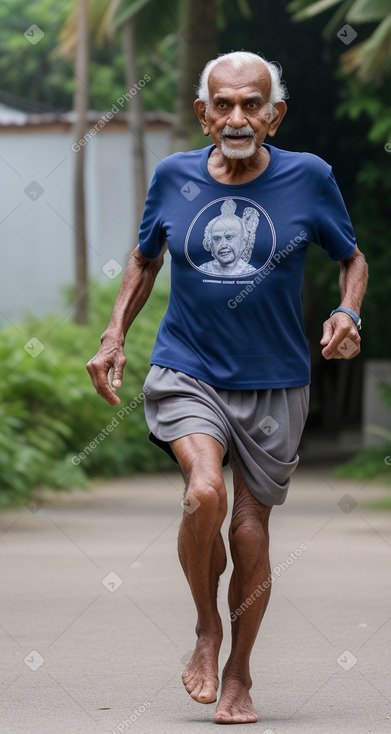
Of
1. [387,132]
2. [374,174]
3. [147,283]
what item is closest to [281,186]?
[147,283]

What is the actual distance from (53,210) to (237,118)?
19998 millimetres

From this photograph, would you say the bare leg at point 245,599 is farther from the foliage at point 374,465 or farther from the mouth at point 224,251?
the foliage at point 374,465

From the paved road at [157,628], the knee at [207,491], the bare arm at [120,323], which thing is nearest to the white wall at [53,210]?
the paved road at [157,628]

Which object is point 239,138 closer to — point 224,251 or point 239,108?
point 239,108

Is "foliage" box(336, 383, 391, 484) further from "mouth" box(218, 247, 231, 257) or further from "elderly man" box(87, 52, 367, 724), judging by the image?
"mouth" box(218, 247, 231, 257)

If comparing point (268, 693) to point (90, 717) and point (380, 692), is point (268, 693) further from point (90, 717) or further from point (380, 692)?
point (90, 717)

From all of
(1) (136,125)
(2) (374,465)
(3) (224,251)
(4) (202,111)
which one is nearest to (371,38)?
(2) (374,465)

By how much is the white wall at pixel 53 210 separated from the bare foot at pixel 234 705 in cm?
1974

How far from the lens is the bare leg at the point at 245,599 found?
→ 462cm

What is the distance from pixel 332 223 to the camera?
15.5ft

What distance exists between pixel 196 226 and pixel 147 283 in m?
0.43

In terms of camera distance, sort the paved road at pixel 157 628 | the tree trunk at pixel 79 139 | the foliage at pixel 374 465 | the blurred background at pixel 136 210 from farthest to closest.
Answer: the tree trunk at pixel 79 139 < the foliage at pixel 374 465 < the blurred background at pixel 136 210 < the paved road at pixel 157 628

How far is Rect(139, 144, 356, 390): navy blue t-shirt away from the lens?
182 inches

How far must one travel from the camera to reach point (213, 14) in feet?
64.0
